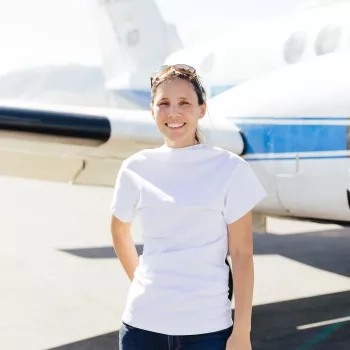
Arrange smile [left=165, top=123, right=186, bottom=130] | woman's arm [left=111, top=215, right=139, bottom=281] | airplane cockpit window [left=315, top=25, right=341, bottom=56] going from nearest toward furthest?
smile [left=165, top=123, right=186, bottom=130]
woman's arm [left=111, top=215, right=139, bottom=281]
airplane cockpit window [left=315, top=25, right=341, bottom=56]

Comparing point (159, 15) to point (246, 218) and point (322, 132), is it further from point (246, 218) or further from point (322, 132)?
point (246, 218)

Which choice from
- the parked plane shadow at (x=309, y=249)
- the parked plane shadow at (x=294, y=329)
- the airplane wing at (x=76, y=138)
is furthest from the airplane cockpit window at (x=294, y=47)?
the parked plane shadow at (x=294, y=329)

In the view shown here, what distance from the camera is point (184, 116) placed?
1928 mm

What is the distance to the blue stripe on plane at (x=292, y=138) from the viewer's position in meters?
5.13

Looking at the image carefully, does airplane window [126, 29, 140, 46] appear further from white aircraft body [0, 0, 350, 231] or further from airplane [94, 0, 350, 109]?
white aircraft body [0, 0, 350, 231]

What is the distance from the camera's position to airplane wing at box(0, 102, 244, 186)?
17.4 feet

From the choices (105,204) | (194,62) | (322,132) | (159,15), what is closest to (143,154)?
(322,132)

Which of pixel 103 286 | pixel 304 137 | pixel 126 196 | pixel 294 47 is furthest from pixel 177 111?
pixel 294 47

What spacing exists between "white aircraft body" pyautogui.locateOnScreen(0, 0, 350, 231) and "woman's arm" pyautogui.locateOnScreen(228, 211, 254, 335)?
11.3ft

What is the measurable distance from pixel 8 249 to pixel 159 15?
9.91 m

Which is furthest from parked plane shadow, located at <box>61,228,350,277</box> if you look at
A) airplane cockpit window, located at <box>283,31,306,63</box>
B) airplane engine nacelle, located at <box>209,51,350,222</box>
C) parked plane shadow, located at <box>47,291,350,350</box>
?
airplane cockpit window, located at <box>283,31,306,63</box>

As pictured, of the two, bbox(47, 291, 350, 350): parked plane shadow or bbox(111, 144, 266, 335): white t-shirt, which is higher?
bbox(111, 144, 266, 335): white t-shirt

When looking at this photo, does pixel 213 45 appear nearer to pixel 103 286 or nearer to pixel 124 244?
pixel 103 286

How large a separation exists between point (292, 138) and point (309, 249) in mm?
3954
